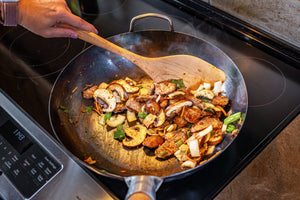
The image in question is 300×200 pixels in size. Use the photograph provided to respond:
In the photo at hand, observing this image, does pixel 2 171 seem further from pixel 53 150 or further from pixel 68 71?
pixel 68 71

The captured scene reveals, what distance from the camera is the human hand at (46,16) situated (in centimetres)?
94

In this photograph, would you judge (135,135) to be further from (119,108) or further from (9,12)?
(9,12)

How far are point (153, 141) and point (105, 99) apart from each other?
284 millimetres

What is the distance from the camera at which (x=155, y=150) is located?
0.96m

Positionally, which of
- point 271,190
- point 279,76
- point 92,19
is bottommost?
point 271,190

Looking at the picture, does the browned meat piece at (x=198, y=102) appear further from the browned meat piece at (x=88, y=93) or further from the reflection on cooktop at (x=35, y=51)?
the reflection on cooktop at (x=35, y=51)

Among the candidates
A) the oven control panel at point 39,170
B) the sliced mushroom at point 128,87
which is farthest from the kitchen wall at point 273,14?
the oven control panel at point 39,170

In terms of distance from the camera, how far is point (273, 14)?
1144 millimetres

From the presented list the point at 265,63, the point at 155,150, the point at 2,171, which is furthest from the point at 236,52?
the point at 2,171

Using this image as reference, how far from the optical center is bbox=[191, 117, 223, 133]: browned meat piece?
95 cm

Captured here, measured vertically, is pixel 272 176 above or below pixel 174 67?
below

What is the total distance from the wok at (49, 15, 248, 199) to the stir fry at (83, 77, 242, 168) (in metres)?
0.04

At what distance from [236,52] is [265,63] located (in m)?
0.13

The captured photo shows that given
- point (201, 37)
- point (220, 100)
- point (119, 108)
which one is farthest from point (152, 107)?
point (201, 37)
